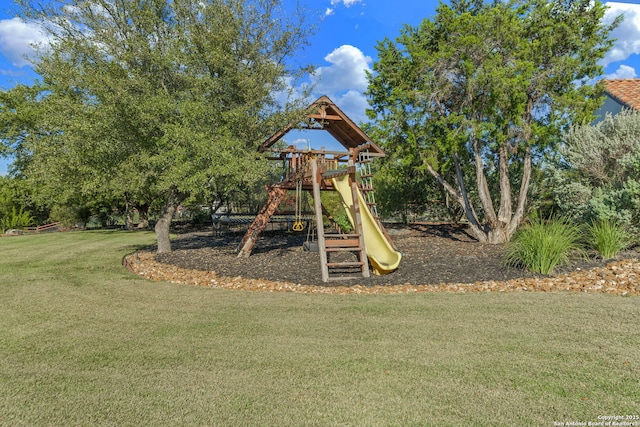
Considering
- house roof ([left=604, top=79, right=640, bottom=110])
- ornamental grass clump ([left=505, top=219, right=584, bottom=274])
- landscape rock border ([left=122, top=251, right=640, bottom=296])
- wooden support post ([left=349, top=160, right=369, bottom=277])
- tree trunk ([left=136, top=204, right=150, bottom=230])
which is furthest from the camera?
tree trunk ([left=136, top=204, right=150, bottom=230])

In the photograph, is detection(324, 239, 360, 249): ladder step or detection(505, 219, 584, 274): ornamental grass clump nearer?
detection(505, 219, 584, 274): ornamental grass clump

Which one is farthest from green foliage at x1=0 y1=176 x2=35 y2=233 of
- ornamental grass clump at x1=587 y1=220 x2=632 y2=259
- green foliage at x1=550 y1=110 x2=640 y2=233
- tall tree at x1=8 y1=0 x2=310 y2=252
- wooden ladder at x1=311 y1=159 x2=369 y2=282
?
ornamental grass clump at x1=587 y1=220 x2=632 y2=259

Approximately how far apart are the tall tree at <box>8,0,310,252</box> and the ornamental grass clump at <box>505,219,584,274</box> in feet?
19.3

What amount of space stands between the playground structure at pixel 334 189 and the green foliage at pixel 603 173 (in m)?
4.97

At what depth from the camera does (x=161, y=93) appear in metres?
9.17

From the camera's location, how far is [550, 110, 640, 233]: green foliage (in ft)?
28.2

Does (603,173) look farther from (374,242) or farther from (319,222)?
(319,222)

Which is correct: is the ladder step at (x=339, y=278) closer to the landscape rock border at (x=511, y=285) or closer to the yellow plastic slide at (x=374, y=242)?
the landscape rock border at (x=511, y=285)

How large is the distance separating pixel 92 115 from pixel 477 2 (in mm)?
12522

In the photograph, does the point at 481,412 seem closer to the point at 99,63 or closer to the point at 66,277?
the point at 66,277

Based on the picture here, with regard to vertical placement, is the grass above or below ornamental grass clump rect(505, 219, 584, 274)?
below

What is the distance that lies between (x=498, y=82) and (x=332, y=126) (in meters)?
4.97

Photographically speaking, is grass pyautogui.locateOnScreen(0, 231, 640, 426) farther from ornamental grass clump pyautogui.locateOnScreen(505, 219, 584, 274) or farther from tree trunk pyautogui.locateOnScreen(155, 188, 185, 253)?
tree trunk pyautogui.locateOnScreen(155, 188, 185, 253)

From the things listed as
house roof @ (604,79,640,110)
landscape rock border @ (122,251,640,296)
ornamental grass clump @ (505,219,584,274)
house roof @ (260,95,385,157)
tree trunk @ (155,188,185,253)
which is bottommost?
landscape rock border @ (122,251,640,296)
